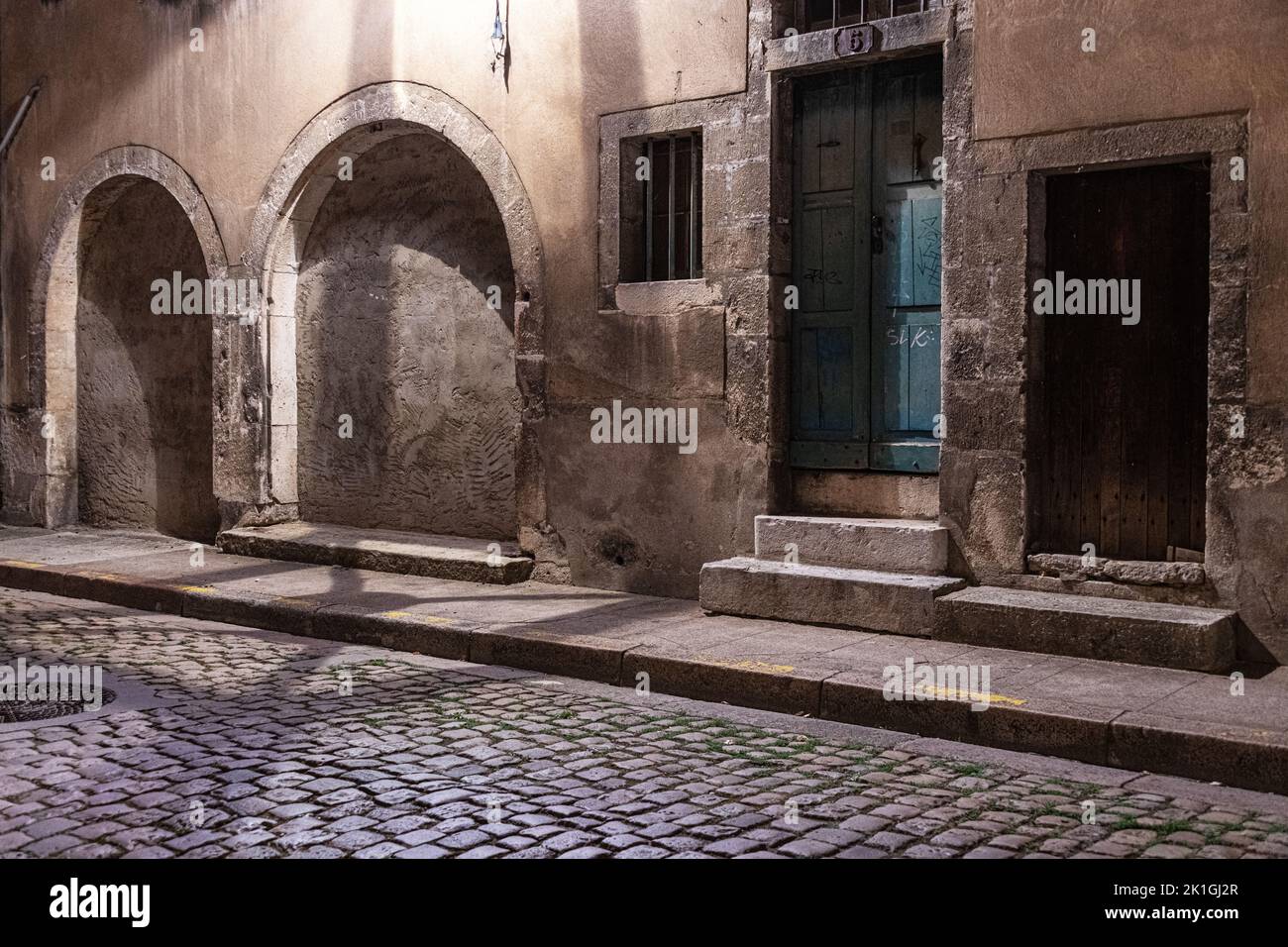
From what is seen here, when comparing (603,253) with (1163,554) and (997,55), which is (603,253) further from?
(1163,554)

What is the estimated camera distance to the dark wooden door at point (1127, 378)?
21.0ft

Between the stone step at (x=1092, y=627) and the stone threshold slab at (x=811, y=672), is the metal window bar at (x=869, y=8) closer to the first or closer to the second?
the stone step at (x=1092, y=627)

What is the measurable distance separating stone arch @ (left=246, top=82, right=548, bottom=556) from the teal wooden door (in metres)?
1.75

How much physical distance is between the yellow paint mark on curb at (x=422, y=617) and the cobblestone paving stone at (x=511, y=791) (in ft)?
3.38

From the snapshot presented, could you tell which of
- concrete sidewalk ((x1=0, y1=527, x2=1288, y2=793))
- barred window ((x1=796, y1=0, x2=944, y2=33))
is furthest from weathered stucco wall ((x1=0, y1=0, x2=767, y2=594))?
concrete sidewalk ((x1=0, y1=527, x2=1288, y2=793))

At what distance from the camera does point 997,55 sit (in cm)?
665

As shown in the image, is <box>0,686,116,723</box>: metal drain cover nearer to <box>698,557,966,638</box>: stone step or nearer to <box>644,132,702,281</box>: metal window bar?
<box>698,557,966,638</box>: stone step

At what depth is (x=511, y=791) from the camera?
172 inches

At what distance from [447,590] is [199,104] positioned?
467 cm

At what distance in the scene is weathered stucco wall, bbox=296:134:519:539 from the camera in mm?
9453

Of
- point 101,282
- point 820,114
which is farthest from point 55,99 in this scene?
point 820,114

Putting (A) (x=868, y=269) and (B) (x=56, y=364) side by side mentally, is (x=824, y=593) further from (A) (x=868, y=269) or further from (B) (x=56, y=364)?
(B) (x=56, y=364)

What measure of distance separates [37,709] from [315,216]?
541 centimetres

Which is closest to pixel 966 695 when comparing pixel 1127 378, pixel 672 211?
pixel 1127 378
